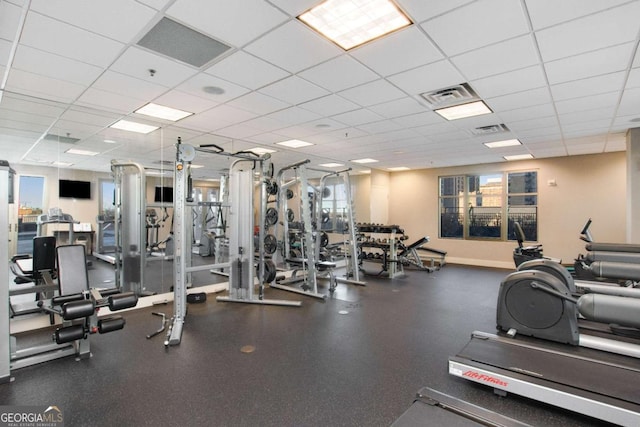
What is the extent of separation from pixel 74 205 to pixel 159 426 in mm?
3466

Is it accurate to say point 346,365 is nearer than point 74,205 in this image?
Yes

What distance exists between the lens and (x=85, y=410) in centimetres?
219

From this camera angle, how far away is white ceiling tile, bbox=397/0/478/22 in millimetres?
2084

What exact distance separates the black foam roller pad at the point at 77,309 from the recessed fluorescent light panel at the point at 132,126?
3028 millimetres

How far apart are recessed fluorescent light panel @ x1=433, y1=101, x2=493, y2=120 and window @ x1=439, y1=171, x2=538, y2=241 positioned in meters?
4.74

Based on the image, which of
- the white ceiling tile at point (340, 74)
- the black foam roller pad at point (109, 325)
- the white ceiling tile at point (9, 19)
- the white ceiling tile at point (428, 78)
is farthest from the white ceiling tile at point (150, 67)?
the black foam roller pad at point (109, 325)

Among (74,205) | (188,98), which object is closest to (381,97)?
(188,98)

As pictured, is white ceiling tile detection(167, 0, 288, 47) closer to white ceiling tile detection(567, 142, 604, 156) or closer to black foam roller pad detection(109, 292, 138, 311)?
black foam roller pad detection(109, 292, 138, 311)

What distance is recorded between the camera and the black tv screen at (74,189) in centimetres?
415

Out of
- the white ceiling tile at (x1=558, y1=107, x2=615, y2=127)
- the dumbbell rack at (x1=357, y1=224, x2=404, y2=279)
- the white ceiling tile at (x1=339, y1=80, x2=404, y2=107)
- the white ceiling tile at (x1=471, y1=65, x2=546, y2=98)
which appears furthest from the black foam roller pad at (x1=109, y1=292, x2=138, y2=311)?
the white ceiling tile at (x1=558, y1=107, x2=615, y2=127)

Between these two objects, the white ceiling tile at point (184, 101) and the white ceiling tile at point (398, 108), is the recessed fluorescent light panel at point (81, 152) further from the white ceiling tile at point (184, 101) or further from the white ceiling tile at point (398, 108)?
the white ceiling tile at point (398, 108)

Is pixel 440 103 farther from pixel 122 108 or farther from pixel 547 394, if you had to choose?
pixel 122 108
